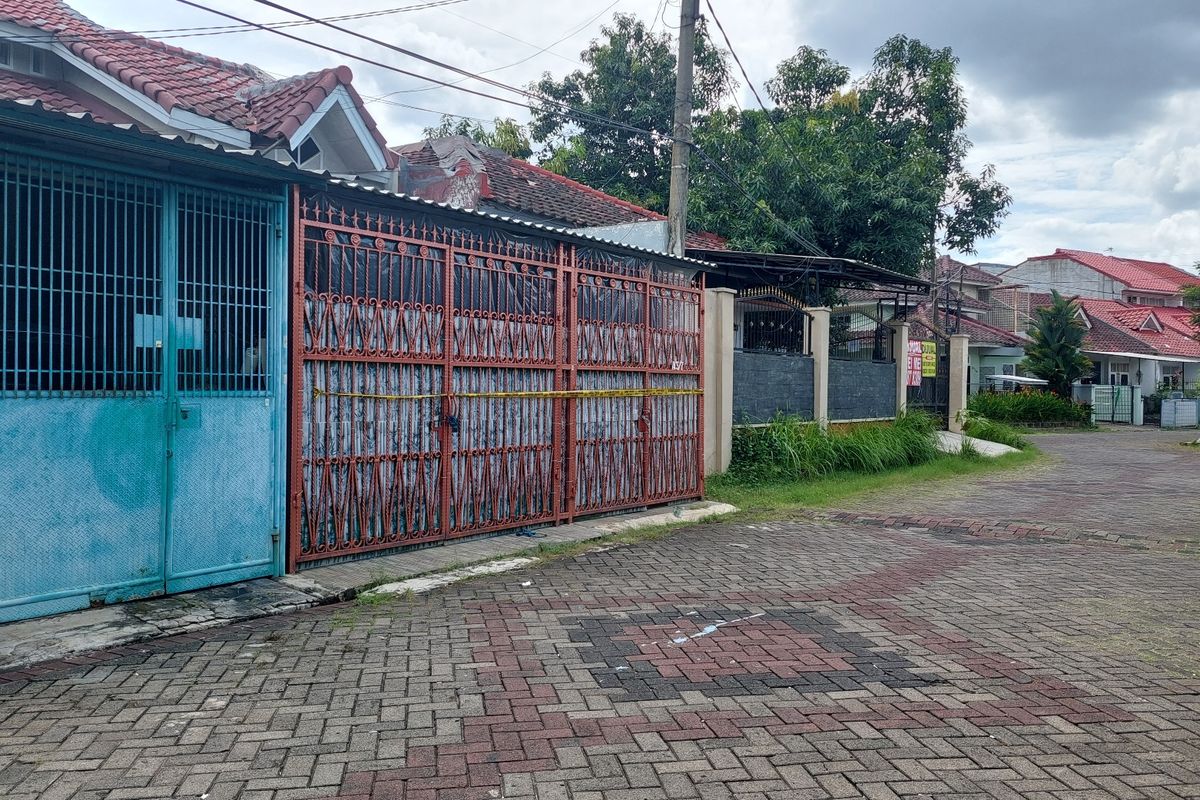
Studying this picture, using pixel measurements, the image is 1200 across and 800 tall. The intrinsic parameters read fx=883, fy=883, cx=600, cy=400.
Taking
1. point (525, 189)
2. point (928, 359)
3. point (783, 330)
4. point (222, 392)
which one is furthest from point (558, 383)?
point (928, 359)

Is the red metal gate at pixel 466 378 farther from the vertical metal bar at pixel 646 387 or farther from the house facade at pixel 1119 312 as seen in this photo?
the house facade at pixel 1119 312

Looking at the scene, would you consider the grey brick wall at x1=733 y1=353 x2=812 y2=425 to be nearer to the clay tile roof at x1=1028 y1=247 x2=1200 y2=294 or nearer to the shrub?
the shrub

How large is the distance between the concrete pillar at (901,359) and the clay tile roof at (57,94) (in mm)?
13600

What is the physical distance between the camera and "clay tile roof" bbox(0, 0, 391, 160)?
11641mm

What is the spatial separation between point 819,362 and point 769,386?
5.18 ft

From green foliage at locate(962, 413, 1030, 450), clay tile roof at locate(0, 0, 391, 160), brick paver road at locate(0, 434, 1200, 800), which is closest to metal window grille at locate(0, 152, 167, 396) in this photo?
brick paver road at locate(0, 434, 1200, 800)

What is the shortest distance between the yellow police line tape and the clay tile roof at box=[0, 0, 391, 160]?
238 inches

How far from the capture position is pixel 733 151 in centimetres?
1953

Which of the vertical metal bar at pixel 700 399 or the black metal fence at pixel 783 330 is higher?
the black metal fence at pixel 783 330

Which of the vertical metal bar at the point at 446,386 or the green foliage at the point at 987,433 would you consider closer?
the vertical metal bar at the point at 446,386

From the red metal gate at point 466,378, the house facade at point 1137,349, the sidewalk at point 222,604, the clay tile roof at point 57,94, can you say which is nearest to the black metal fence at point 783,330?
the red metal gate at point 466,378

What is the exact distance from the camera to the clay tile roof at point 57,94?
37.4 ft

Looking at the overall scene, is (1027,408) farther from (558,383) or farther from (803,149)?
(558,383)

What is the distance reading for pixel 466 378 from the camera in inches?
296
